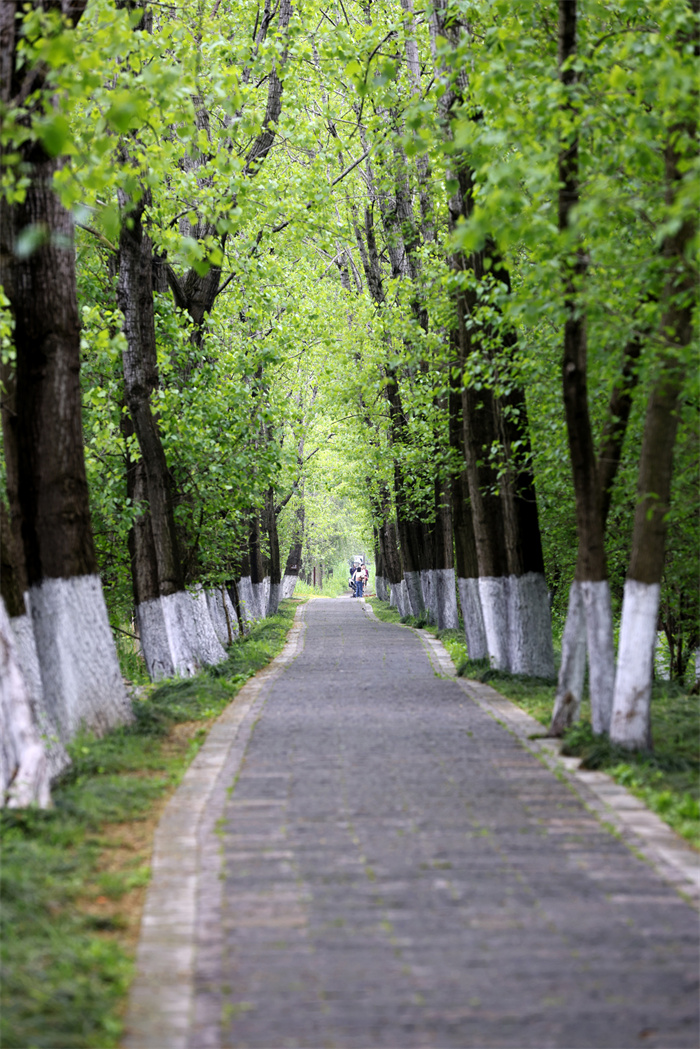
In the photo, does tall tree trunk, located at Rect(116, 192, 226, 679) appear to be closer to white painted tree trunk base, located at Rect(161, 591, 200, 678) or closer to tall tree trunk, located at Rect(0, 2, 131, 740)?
white painted tree trunk base, located at Rect(161, 591, 200, 678)

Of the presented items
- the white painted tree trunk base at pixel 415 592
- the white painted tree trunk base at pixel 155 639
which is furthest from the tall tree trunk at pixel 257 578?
the white painted tree trunk base at pixel 155 639

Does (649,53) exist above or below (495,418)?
above

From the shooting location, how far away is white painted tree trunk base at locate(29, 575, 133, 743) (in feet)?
29.3

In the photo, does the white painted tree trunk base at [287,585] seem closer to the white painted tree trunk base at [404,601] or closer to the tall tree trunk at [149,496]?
the white painted tree trunk base at [404,601]

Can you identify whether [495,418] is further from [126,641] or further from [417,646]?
[126,641]

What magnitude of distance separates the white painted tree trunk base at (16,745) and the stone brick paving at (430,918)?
1138 mm

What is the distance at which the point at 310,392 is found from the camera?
44281 millimetres

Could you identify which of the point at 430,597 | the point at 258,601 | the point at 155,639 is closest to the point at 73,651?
the point at 155,639

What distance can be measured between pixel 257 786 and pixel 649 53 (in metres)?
5.56

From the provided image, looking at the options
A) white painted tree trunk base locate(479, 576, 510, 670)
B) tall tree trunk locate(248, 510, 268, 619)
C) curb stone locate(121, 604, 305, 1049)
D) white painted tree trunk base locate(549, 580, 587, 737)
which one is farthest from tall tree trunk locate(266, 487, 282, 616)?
curb stone locate(121, 604, 305, 1049)

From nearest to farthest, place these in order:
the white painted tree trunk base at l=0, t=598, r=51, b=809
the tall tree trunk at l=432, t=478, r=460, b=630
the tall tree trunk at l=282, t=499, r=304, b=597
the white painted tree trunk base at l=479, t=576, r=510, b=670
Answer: the white painted tree trunk base at l=0, t=598, r=51, b=809 → the white painted tree trunk base at l=479, t=576, r=510, b=670 → the tall tree trunk at l=432, t=478, r=460, b=630 → the tall tree trunk at l=282, t=499, r=304, b=597

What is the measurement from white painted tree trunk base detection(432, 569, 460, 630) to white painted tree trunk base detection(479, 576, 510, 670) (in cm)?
936

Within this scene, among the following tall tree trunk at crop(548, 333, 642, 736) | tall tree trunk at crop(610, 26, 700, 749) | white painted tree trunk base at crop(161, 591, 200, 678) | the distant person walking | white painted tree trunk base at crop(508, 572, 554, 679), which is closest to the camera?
tall tree trunk at crop(610, 26, 700, 749)

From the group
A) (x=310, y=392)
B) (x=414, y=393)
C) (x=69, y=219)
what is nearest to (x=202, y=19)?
(x=69, y=219)
